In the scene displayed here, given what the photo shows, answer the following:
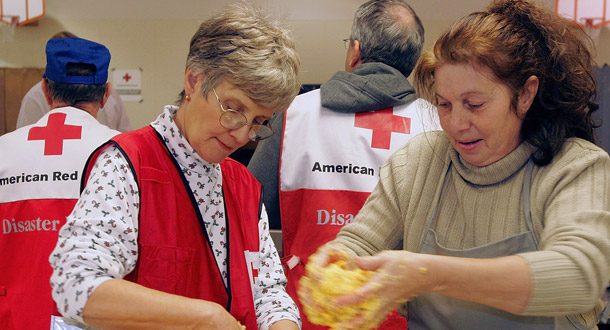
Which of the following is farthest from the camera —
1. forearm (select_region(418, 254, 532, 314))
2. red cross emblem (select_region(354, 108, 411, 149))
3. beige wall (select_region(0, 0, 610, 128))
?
beige wall (select_region(0, 0, 610, 128))

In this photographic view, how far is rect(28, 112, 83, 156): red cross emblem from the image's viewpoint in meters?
2.20

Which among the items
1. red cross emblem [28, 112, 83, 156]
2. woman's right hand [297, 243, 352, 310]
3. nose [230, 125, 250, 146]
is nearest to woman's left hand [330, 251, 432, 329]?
woman's right hand [297, 243, 352, 310]

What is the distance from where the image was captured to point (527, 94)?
142cm

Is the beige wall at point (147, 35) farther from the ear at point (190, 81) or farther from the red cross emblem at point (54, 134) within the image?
the ear at point (190, 81)

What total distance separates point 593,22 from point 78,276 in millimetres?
4255

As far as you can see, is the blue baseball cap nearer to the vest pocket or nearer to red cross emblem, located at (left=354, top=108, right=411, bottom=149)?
red cross emblem, located at (left=354, top=108, right=411, bottom=149)

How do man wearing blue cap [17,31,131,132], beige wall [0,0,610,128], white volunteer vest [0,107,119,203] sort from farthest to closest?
beige wall [0,0,610,128], man wearing blue cap [17,31,131,132], white volunteer vest [0,107,119,203]

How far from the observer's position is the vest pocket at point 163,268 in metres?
1.43

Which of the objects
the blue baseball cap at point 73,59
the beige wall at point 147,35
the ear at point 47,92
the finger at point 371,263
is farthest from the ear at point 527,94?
the beige wall at point 147,35

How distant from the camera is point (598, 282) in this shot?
48.2 inches

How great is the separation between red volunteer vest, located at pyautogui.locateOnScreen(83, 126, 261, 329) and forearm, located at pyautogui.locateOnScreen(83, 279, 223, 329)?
168 mm

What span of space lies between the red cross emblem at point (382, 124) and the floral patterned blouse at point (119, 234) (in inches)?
27.9

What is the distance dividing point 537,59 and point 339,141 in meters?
0.95

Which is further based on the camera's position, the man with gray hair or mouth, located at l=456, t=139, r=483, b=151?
the man with gray hair
